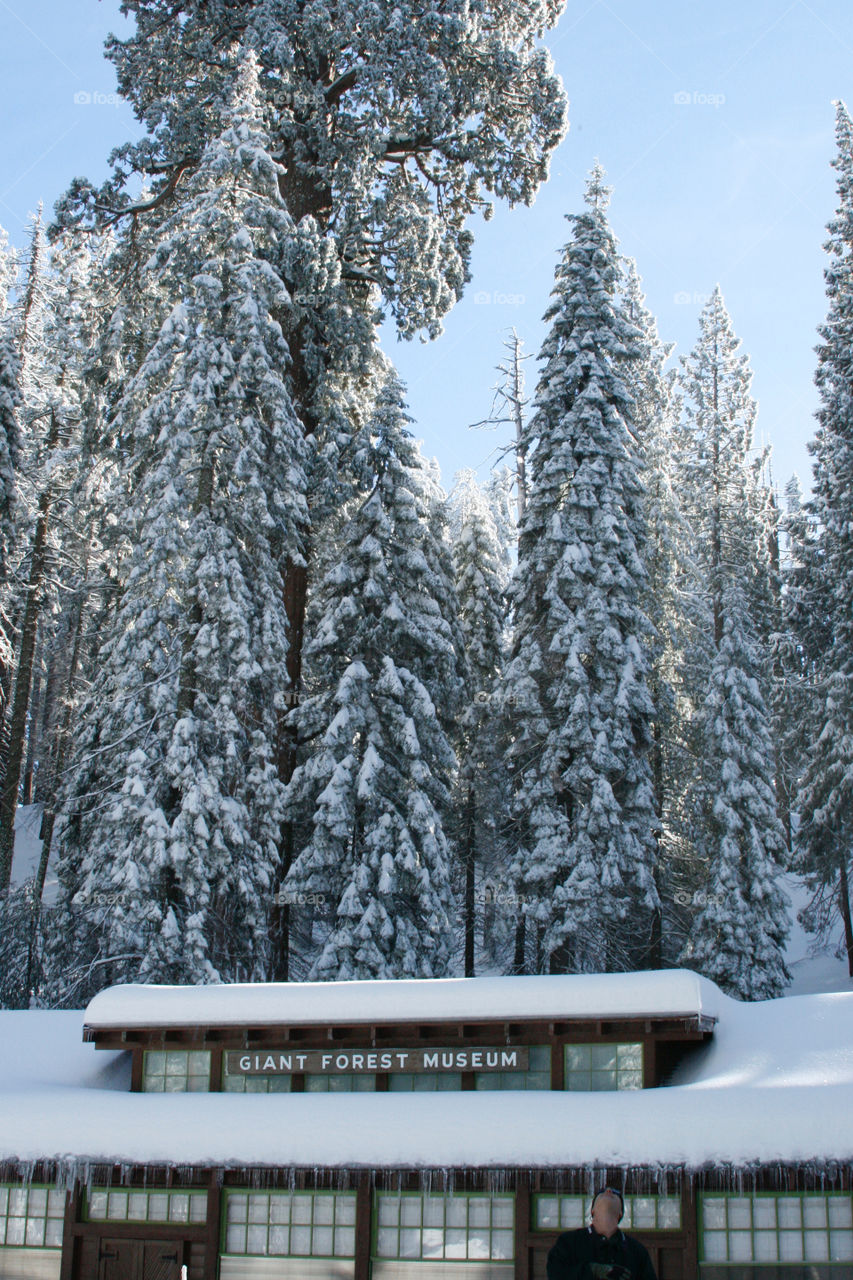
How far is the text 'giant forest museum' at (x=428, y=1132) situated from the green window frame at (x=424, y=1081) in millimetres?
26

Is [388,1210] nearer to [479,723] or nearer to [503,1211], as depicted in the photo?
[503,1211]

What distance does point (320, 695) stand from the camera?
24.2 m

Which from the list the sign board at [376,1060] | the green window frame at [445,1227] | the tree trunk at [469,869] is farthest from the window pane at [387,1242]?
the tree trunk at [469,869]

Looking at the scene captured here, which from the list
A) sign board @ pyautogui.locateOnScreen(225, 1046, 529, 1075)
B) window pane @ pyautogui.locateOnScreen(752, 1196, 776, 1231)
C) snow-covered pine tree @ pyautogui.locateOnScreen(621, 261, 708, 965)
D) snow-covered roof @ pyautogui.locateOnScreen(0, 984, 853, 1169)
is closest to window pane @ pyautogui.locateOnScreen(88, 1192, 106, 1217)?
snow-covered roof @ pyautogui.locateOnScreen(0, 984, 853, 1169)

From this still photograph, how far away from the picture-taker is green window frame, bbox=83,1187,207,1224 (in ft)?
47.3

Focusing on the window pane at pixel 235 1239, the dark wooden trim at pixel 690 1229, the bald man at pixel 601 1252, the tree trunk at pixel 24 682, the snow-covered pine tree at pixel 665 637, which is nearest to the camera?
the bald man at pixel 601 1252

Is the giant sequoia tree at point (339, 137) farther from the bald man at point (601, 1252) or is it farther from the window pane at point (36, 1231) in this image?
the bald man at point (601, 1252)

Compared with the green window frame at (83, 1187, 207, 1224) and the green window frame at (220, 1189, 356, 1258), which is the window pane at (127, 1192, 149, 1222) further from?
the green window frame at (220, 1189, 356, 1258)

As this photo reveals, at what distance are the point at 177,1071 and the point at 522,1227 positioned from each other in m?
5.04

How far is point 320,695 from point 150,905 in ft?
20.4

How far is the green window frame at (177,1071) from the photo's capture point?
15.5 m

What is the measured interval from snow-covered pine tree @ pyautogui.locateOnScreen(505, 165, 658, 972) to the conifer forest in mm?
100

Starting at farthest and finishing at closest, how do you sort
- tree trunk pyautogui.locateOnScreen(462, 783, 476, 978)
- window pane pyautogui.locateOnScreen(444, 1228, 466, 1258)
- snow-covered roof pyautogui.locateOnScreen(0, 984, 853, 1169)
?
tree trunk pyautogui.locateOnScreen(462, 783, 476, 978), window pane pyautogui.locateOnScreen(444, 1228, 466, 1258), snow-covered roof pyautogui.locateOnScreen(0, 984, 853, 1169)

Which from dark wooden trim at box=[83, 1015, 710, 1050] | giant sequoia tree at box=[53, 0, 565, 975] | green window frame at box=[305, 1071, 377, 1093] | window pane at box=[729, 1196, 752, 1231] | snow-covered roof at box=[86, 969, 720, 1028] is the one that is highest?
giant sequoia tree at box=[53, 0, 565, 975]
